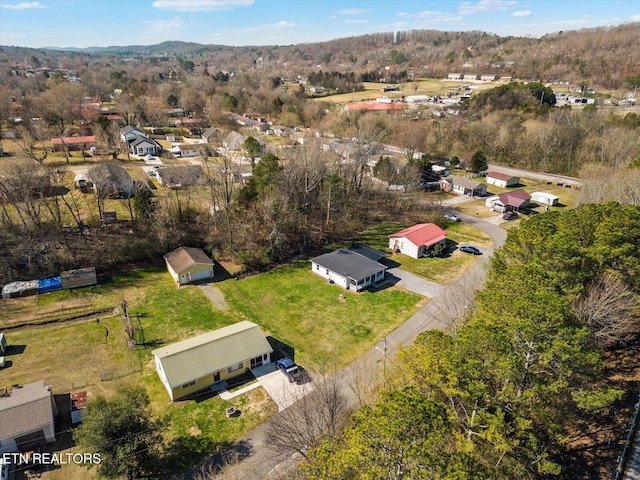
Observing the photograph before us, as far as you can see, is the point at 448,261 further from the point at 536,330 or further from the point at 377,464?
the point at 377,464

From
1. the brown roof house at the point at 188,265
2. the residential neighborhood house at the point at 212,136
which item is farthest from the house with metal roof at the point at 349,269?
the residential neighborhood house at the point at 212,136

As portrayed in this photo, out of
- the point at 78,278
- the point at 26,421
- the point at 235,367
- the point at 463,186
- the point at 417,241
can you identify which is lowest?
the point at 235,367

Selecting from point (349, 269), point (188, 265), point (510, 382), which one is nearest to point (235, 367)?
point (188, 265)

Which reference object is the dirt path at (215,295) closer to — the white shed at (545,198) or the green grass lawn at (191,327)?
the green grass lawn at (191,327)

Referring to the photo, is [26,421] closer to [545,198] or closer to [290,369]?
[290,369]

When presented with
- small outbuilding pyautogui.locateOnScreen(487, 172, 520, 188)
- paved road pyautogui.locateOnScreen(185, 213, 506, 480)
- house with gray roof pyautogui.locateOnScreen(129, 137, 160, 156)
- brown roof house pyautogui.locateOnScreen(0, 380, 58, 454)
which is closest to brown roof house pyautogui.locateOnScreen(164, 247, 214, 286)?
brown roof house pyautogui.locateOnScreen(0, 380, 58, 454)

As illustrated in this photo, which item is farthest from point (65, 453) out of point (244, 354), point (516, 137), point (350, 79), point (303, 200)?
point (350, 79)
